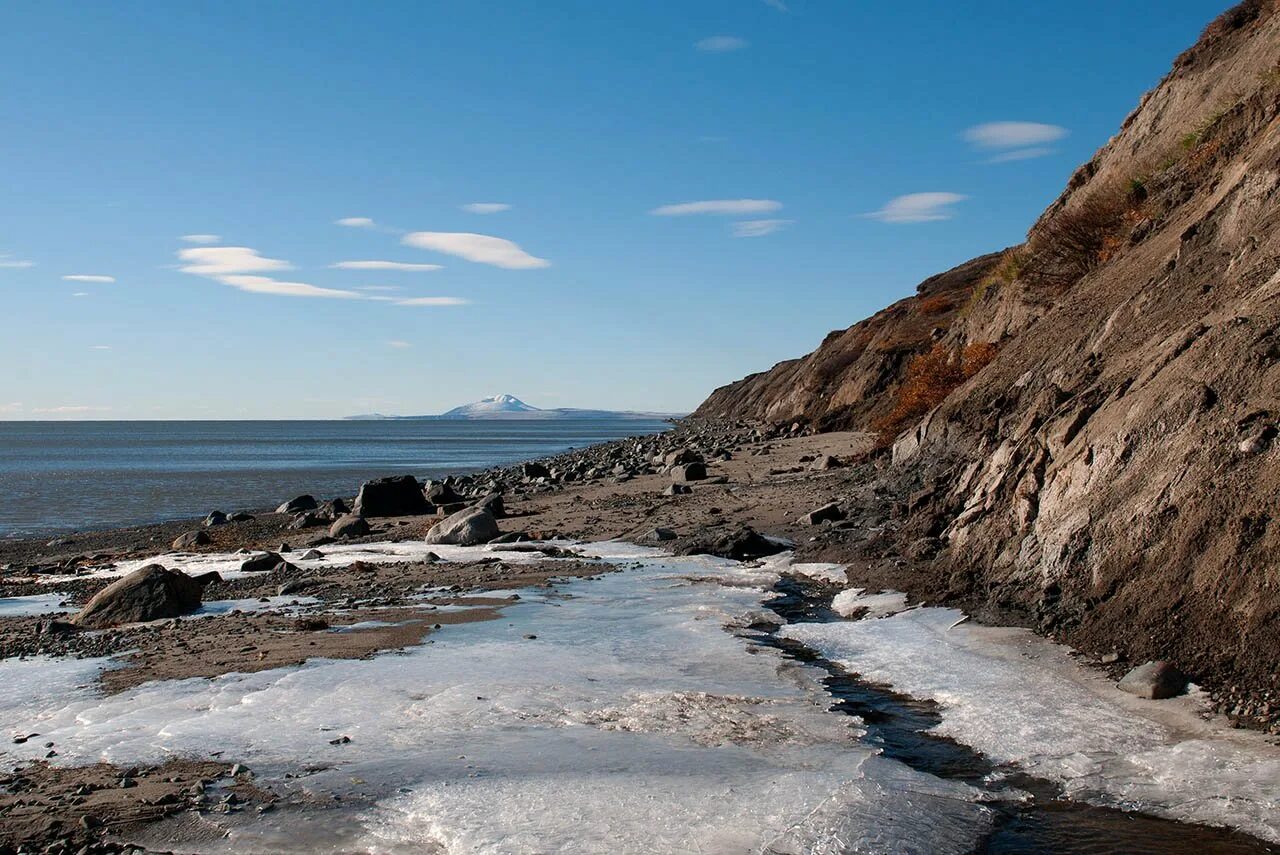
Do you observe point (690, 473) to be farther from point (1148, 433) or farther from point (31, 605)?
point (1148, 433)

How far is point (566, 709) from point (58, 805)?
3525 millimetres

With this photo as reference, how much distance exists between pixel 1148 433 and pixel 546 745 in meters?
6.55

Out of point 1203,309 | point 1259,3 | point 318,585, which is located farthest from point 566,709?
point 1259,3

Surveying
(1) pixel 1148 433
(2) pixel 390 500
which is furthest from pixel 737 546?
(2) pixel 390 500

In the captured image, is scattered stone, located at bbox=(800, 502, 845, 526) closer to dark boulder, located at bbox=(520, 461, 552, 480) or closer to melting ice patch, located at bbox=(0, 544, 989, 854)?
melting ice patch, located at bbox=(0, 544, 989, 854)

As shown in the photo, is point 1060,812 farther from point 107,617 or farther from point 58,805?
point 107,617

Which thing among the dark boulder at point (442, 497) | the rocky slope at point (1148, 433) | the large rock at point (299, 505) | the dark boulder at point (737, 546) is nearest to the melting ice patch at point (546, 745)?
the rocky slope at point (1148, 433)

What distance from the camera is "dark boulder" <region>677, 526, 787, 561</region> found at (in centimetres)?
1555

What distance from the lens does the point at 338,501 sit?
2814 cm

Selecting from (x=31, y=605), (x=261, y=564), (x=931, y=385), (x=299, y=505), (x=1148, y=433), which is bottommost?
(x=299, y=505)

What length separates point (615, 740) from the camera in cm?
708

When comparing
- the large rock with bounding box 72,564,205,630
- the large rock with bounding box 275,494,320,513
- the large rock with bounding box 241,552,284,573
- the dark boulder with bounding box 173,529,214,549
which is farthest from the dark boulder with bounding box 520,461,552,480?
the large rock with bounding box 72,564,205,630

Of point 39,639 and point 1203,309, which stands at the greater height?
point 1203,309

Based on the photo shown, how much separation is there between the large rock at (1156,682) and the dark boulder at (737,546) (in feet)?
26.2
